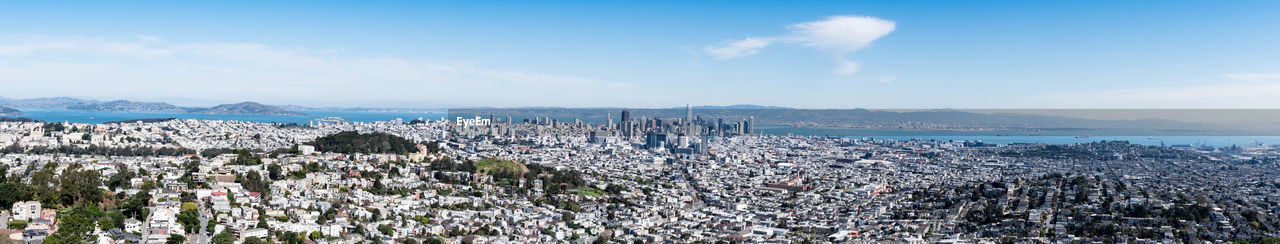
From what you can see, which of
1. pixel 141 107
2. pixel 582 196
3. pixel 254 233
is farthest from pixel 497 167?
pixel 141 107

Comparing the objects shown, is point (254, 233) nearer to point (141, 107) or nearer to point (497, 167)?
point (497, 167)

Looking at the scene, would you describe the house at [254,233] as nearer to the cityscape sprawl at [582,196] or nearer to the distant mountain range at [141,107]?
the cityscape sprawl at [582,196]

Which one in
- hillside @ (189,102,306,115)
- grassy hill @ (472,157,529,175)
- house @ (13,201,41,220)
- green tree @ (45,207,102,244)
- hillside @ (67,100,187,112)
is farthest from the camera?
hillside @ (189,102,306,115)

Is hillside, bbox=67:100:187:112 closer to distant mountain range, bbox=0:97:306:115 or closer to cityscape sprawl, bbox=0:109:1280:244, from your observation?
distant mountain range, bbox=0:97:306:115

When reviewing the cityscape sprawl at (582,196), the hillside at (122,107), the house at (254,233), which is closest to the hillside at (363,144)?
the cityscape sprawl at (582,196)

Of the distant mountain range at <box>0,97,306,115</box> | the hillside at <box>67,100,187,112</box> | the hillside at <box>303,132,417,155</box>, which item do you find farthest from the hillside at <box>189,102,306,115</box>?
the hillside at <box>303,132,417,155</box>

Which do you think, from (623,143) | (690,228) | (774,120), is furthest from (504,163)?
(774,120)
